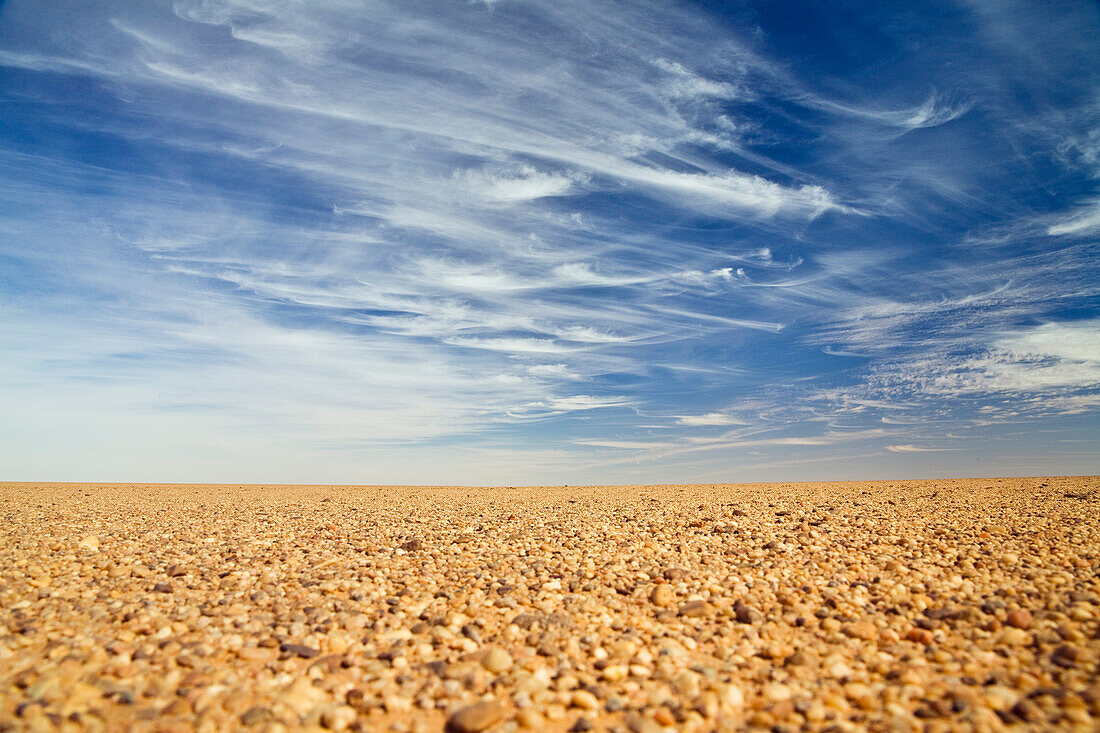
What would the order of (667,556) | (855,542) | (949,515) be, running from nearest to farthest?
Answer: 1. (667,556)
2. (855,542)
3. (949,515)

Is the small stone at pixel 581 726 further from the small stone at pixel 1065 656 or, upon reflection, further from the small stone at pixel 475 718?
the small stone at pixel 1065 656

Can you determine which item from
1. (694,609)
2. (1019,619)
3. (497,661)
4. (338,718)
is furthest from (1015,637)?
(338,718)

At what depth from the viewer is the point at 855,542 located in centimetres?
930

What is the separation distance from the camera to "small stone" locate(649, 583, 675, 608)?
6629 millimetres

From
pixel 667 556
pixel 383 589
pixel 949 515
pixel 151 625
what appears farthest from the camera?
pixel 949 515

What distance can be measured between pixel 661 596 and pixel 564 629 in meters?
1.40

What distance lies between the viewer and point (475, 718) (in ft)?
13.8

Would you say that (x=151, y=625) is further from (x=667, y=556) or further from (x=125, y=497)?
(x=125, y=497)

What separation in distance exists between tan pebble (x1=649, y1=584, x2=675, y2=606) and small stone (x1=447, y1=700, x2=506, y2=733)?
275 cm

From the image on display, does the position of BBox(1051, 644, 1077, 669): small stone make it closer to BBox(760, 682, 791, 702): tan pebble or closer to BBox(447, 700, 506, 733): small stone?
BBox(760, 682, 791, 702): tan pebble

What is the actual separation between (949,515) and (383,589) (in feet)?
38.2

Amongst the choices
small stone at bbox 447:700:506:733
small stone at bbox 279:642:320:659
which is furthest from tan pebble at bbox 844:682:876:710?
small stone at bbox 279:642:320:659

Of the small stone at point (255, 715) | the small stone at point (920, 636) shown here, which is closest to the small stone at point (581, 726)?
the small stone at point (255, 715)

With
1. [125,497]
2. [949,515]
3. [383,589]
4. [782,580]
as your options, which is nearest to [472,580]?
[383,589]
